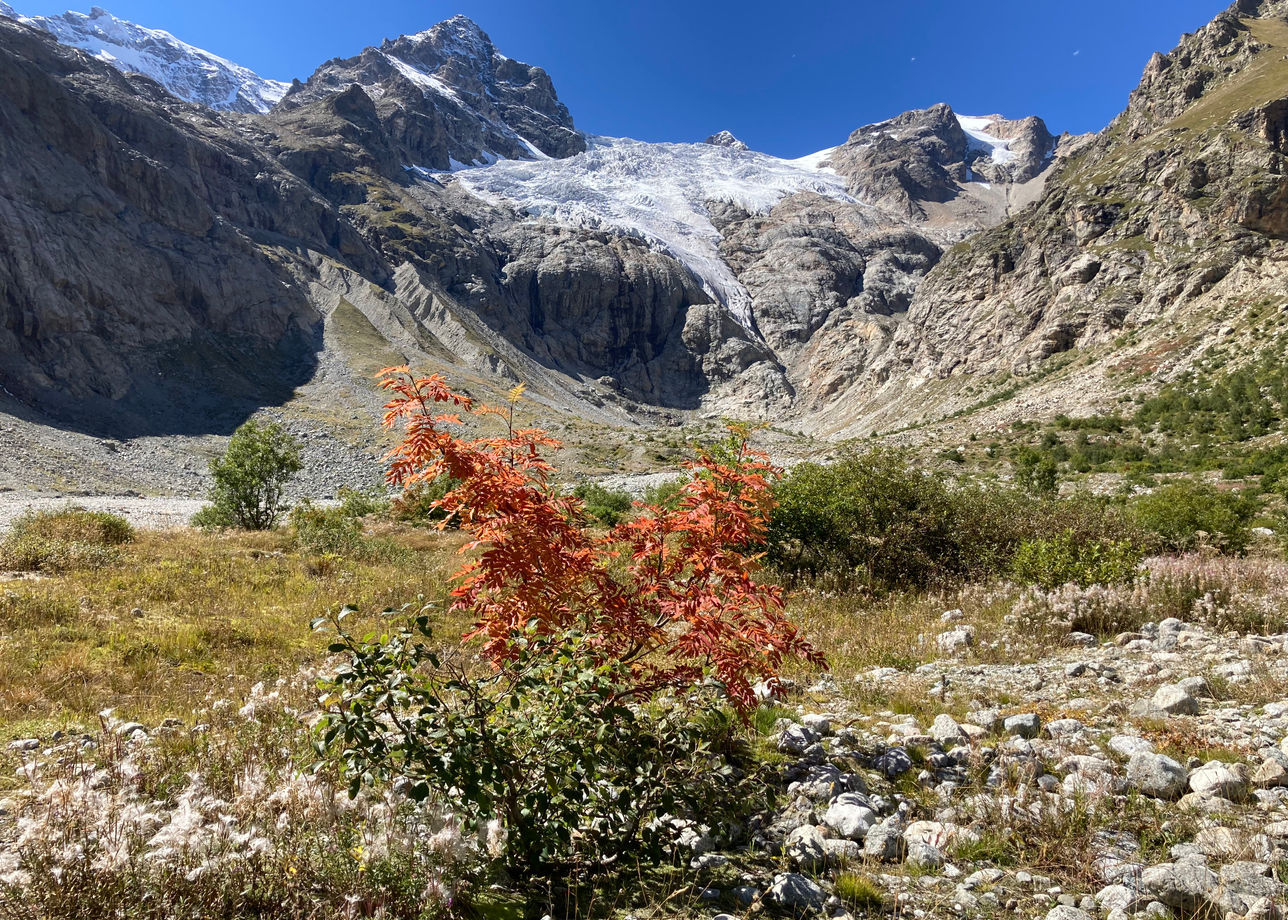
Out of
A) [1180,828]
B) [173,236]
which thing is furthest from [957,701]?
[173,236]

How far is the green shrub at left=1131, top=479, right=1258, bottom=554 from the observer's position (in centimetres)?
1063

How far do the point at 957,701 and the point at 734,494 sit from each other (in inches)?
112

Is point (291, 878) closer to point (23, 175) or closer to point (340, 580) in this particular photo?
point (340, 580)

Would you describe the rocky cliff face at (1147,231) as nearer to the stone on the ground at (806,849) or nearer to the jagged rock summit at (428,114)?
the stone on the ground at (806,849)

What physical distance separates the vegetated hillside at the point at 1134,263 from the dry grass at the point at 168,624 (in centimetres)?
4509

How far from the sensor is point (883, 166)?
6900 inches

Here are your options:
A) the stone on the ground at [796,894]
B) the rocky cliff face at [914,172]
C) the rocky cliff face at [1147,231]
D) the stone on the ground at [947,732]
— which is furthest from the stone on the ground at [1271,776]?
the rocky cliff face at [914,172]

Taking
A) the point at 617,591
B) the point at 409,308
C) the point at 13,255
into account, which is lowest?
the point at 617,591

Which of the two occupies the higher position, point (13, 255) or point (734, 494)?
point (13, 255)

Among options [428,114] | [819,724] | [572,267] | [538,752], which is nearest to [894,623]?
[819,724]

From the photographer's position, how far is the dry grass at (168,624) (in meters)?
5.42

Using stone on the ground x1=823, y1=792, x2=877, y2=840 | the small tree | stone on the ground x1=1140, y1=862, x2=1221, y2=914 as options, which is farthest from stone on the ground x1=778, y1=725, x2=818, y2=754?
the small tree

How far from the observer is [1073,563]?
338 inches

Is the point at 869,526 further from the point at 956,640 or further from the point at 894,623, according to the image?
the point at 956,640
